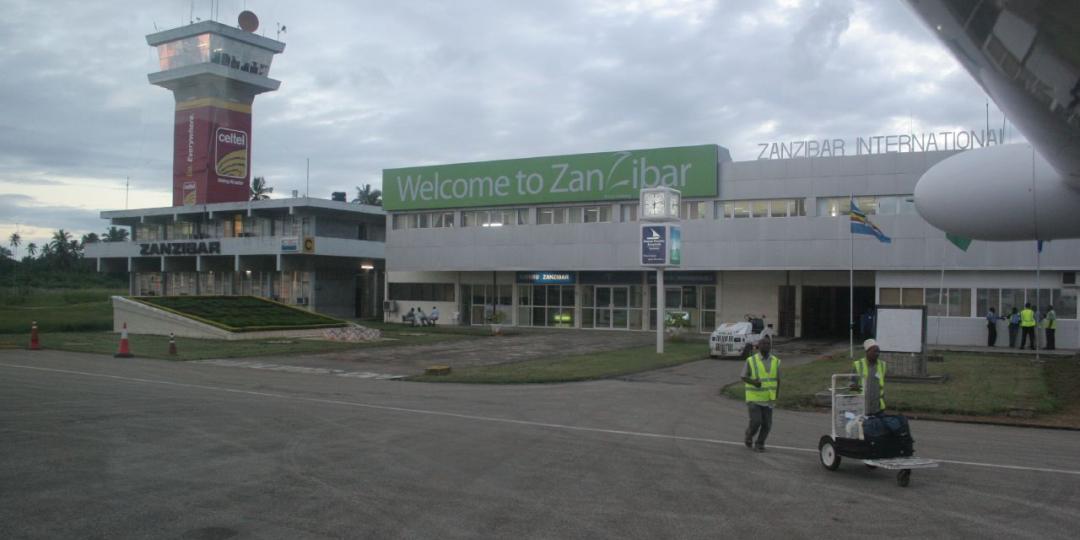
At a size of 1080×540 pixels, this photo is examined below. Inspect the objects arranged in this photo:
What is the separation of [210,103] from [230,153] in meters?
4.89

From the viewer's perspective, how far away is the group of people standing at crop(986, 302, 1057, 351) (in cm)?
3094

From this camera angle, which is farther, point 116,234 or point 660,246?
point 116,234

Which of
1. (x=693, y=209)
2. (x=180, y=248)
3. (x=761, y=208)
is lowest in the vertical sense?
(x=180, y=248)

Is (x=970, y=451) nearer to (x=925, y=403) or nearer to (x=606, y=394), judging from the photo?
(x=925, y=403)

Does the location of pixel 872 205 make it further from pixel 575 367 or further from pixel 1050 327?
pixel 575 367

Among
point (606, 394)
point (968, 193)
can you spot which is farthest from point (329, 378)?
point (968, 193)

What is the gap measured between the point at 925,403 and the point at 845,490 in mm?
8558

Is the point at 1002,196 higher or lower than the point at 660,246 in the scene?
lower

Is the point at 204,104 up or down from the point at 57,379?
up

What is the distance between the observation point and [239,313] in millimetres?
40188

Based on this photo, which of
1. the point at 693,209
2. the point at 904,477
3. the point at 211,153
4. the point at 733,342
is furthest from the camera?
the point at 211,153

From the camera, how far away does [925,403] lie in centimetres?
1655

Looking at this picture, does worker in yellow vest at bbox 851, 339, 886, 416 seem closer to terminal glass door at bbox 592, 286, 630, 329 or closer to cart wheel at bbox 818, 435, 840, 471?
cart wheel at bbox 818, 435, 840, 471

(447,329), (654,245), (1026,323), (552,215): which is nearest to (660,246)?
(654,245)
